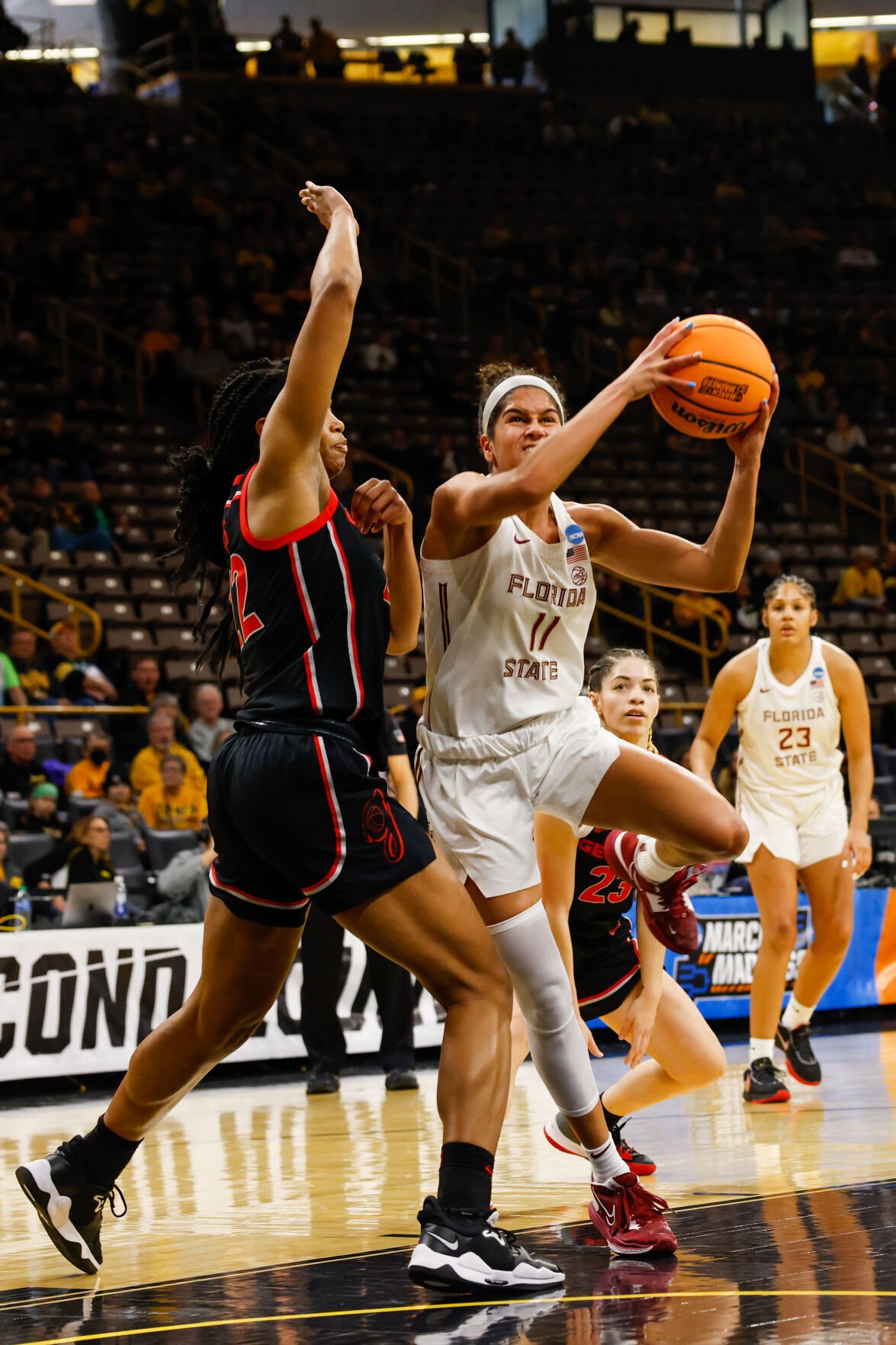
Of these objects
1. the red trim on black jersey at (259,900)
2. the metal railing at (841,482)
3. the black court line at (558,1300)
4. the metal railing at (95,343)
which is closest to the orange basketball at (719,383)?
the red trim on black jersey at (259,900)

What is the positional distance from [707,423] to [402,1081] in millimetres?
4696

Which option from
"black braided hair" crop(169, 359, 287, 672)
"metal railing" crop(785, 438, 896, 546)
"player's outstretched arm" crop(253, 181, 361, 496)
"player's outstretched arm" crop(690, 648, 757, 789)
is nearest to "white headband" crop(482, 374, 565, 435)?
"black braided hair" crop(169, 359, 287, 672)

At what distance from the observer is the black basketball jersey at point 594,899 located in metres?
4.96

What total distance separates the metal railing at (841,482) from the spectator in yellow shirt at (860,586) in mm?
1616

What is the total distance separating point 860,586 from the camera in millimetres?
16562

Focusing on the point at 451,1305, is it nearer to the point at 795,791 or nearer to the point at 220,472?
the point at 220,472

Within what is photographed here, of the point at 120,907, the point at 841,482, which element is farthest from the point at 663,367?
the point at 841,482

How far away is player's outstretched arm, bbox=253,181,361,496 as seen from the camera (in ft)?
11.3

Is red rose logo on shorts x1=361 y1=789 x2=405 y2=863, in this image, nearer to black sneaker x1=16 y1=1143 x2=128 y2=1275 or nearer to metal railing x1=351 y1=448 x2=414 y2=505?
black sneaker x1=16 y1=1143 x2=128 y2=1275

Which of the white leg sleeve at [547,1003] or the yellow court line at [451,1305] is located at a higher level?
the white leg sleeve at [547,1003]

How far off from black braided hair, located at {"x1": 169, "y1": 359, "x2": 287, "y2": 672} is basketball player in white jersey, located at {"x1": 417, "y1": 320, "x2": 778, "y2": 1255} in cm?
48

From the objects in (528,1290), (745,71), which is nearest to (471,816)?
(528,1290)

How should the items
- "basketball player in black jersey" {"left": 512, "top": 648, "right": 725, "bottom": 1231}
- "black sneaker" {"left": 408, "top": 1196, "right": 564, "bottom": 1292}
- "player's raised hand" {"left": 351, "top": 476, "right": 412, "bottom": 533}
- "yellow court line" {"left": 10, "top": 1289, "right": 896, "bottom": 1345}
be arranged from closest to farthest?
"yellow court line" {"left": 10, "top": 1289, "right": 896, "bottom": 1345} → "black sneaker" {"left": 408, "top": 1196, "right": 564, "bottom": 1292} → "player's raised hand" {"left": 351, "top": 476, "right": 412, "bottom": 533} → "basketball player in black jersey" {"left": 512, "top": 648, "right": 725, "bottom": 1231}

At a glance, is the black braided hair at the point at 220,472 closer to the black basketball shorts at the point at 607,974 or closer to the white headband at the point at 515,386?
the white headband at the point at 515,386
